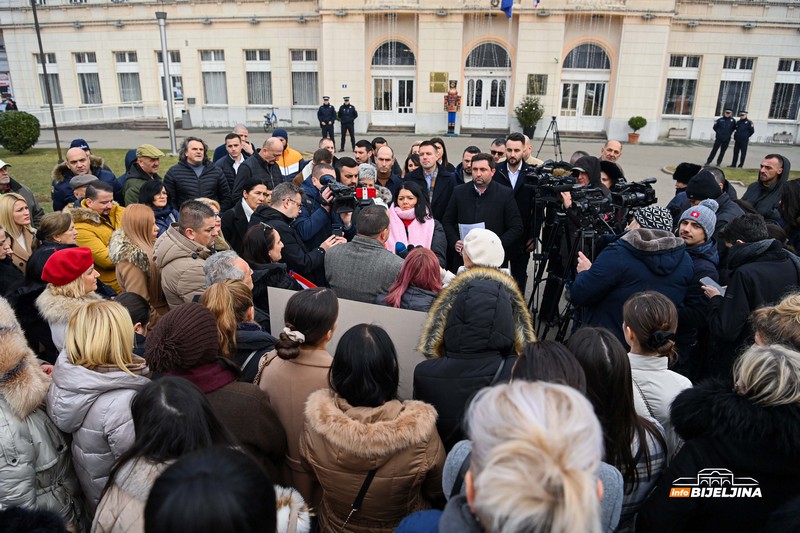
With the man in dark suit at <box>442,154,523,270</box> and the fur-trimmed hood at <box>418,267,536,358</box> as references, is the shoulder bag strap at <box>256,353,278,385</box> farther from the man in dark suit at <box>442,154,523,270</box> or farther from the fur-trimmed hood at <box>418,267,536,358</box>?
the man in dark suit at <box>442,154,523,270</box>

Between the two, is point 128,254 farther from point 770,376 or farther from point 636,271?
point 770,376

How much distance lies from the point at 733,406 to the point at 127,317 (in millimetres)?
2386

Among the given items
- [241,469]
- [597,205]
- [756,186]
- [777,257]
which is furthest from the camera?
[756,186]

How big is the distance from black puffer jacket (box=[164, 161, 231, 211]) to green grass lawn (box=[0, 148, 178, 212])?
17.2 ft

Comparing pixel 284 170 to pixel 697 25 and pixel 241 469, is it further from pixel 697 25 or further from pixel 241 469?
pixel 697 25

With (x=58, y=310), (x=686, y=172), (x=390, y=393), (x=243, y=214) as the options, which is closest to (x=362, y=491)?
(x=390, y=393)

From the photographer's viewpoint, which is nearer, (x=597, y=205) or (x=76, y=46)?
(x=597, y=205)

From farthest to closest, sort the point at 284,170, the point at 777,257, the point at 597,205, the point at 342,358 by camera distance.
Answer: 1. the point at 284,170
2. the point at 597,205
3. the point at 777,257
4. the point at 342,358

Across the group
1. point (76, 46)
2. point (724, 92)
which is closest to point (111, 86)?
point (76, 46)

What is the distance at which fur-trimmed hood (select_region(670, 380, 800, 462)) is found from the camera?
5.49 ft

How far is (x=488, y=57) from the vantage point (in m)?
22.6

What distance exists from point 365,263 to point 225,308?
109 cm

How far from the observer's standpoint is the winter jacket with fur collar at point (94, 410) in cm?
208

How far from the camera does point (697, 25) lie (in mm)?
21844
